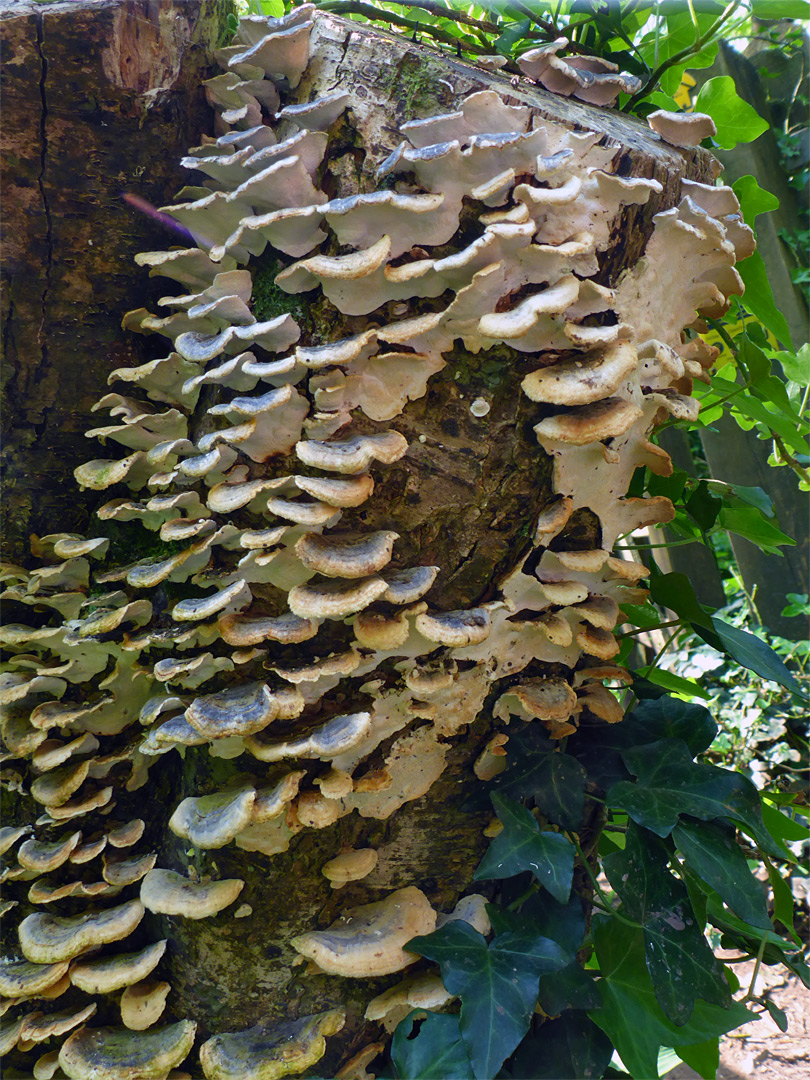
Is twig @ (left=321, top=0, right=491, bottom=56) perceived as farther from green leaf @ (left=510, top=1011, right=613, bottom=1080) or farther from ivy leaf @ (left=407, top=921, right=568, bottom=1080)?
green leaf @ (left=510, top=1011, right=613, bottom=1080)

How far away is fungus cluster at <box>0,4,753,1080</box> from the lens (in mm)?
905

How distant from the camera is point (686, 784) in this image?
44.3 inches

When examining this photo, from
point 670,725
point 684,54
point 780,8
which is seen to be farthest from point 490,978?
point 780,8

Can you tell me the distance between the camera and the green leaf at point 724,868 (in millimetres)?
1036

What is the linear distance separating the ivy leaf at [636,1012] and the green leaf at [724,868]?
8.1 inches

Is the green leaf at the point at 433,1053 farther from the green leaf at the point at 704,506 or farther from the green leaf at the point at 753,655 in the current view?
the green leaf at the point at 704,506

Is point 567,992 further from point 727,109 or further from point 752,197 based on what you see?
point 727,109

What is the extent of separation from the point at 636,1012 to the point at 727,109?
5.81 ft

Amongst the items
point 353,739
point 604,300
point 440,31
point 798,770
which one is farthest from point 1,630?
point 798,770

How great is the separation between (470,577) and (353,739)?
0.32m

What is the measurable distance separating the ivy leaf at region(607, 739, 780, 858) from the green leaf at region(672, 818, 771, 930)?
27mm

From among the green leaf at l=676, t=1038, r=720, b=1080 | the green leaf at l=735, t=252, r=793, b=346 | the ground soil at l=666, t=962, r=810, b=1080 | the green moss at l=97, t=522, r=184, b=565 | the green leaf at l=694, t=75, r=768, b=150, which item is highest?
the green leaf at l=694, t=75, r=768, b=150

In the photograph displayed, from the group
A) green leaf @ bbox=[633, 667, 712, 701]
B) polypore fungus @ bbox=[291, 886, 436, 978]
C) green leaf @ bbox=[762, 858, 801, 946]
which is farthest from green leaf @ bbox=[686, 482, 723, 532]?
polypore fungus @ bbox=[291, 886, 436, 978]

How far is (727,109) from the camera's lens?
140 cm
